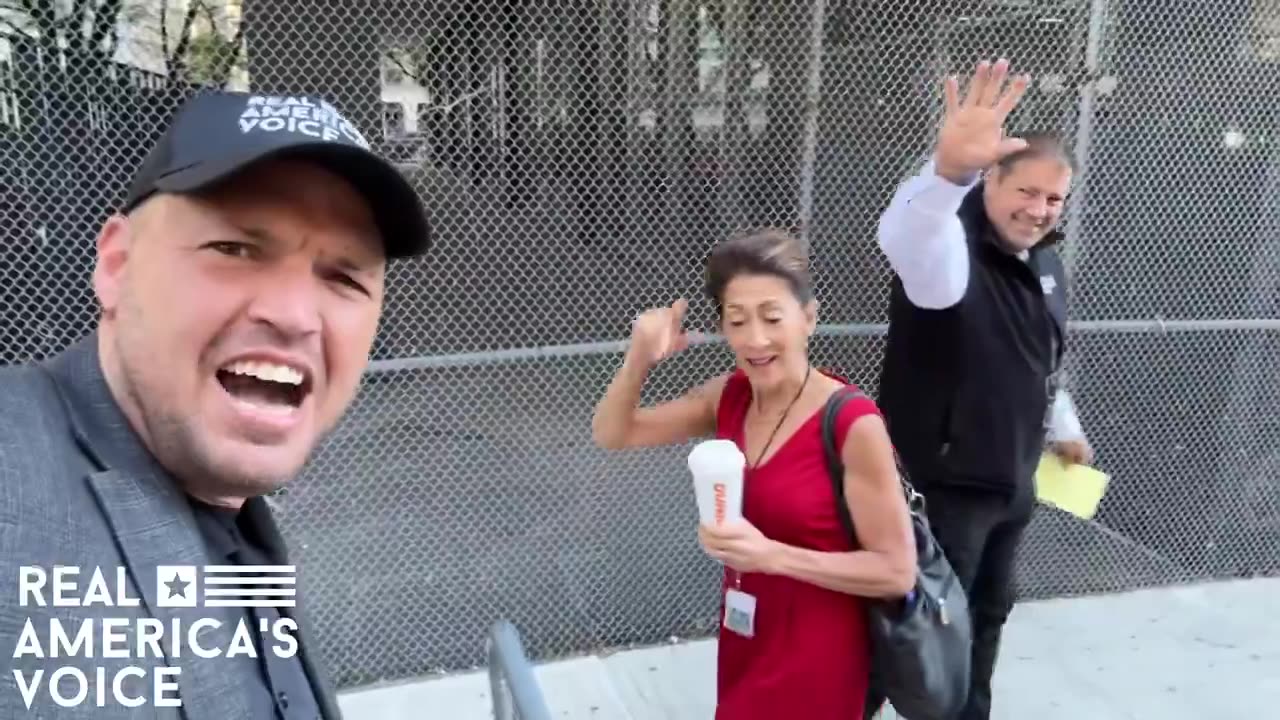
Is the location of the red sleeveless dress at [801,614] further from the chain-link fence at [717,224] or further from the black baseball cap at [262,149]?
the chain-link fence at [717,224]

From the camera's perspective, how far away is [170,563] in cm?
98

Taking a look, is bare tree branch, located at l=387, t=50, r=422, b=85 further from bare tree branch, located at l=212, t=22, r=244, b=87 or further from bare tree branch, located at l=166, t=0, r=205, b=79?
bare tree branch, located at l=166, t=0, r=205, b=79

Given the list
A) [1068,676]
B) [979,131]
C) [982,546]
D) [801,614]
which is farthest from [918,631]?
[1068,676]

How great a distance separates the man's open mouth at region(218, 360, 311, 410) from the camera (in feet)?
3.50

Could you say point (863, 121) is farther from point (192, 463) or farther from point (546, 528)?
point (192, 463)

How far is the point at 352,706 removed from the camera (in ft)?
11.3

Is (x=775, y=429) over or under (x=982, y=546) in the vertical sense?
over

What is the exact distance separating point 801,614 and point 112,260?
1416 millimetres

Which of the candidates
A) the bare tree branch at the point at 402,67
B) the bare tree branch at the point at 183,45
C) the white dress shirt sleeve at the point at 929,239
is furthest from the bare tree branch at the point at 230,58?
the white dress shirt sleeve at the point at 929,239

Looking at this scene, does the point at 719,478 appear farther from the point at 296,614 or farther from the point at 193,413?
the point at 193,413

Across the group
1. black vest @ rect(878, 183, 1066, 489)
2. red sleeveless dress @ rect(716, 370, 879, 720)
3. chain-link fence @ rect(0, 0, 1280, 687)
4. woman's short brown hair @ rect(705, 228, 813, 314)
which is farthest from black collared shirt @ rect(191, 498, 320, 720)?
chain-link fence @ rect(0, 0, 1280, 687)

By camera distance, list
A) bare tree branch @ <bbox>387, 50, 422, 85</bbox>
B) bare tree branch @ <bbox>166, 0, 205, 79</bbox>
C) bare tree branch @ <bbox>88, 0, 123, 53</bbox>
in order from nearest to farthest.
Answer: bare tree branch @ <bbox>88, 0, 123, 53</bbox>, bare tree branch @ <bbox>166, 0, 205, 79</bbox>, bare tree branch @ <bbox>387, 50, 422, 85</bbox>

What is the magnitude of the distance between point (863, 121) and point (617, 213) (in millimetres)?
1144

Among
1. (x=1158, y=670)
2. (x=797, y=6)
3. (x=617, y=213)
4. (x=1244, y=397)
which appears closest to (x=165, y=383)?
(x=617, y=213)
